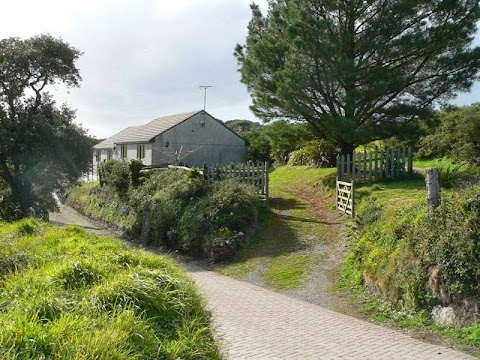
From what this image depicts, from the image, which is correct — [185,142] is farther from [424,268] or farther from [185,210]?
[424,268]

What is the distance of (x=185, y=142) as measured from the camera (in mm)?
37875

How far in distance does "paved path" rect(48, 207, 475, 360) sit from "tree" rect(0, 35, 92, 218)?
17220 mm

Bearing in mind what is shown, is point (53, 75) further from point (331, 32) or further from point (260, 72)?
point (331, 32)

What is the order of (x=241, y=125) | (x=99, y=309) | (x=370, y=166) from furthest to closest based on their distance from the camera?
1. (x=241, y=125)
2. (x=370, y=166)
3. (x=99, y=309)

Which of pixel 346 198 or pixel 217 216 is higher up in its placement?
pixel 346 198

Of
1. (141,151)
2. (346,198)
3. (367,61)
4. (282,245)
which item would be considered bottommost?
(282,245)

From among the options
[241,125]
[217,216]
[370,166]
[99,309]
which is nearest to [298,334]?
[99,309]

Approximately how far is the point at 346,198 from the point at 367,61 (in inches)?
266

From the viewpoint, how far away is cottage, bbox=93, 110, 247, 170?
3653cm

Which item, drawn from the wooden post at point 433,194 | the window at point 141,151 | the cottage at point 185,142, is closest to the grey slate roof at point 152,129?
the cottage at point 185,142

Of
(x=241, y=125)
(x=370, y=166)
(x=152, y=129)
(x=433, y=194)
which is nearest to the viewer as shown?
(x=433, y=194)

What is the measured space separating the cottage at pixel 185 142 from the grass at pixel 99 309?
93.0ft

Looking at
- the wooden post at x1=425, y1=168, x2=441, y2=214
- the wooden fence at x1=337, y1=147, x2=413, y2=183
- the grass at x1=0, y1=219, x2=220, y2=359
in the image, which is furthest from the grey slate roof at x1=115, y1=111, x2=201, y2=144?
the grass at x1=0, y1=219, x2=220, y2=359

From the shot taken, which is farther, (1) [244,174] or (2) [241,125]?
(2) [241,125]
